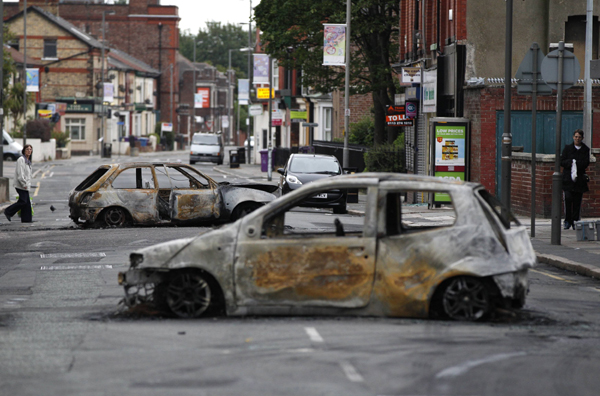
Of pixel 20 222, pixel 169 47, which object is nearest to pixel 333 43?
pixel 20 222

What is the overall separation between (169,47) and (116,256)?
99.4m

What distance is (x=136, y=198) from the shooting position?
18.6 metres

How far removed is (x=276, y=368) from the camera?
692 cm

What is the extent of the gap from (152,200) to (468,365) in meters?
12.3

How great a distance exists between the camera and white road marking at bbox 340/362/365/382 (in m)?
6.61

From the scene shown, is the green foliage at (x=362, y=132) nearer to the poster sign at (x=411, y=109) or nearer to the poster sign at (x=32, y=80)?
the poster sign at (x=411, y=109)

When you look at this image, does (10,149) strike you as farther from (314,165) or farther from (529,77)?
(529,77)

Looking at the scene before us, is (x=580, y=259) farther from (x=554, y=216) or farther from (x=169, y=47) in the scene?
(x=169, y=47)

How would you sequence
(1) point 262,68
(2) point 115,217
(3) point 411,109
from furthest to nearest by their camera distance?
(1) point 262,68
(3) point 411,109
(2) point 115,217

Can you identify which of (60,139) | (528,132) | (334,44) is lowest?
(528,132)

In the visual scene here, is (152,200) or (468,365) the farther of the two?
(152,200)

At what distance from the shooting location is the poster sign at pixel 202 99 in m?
109

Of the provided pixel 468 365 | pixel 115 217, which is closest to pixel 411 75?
pixel 115 217

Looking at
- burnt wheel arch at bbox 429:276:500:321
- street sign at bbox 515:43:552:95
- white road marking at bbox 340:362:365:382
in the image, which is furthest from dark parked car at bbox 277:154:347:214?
white road marking at bbox 340:362:365:382
